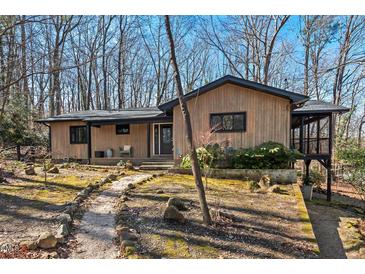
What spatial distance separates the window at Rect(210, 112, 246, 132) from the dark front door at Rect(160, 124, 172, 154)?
13.1 feet

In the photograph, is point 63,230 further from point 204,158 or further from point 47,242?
point 204,158

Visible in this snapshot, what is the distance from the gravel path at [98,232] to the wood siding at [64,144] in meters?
9.59

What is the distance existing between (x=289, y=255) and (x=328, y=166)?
9.03 meters

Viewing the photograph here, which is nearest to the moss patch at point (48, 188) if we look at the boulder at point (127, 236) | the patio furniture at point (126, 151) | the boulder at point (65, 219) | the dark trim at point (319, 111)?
the boulder at point (65, 219)

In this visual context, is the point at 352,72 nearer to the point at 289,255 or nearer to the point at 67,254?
the point at 289,255

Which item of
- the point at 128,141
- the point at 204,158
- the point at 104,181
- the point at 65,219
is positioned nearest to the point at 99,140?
the point at 128,141

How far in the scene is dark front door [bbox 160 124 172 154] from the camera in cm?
1445

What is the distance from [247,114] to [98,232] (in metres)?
8.41

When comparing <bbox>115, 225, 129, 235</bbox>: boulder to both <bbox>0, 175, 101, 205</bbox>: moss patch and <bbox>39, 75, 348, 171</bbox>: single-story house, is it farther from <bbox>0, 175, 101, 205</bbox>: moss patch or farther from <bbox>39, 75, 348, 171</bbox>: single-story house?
<bbox>39, 75, 348, 171</bbox>: single-story house

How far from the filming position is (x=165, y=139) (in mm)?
Answer: 14453

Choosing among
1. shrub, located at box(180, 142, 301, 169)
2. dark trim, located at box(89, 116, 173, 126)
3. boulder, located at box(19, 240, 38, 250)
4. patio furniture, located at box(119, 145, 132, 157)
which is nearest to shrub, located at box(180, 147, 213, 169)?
shrub, located at box(180, 142, 301, 169)

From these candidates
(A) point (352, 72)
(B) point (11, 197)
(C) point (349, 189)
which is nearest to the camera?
(B) point (11, 197)

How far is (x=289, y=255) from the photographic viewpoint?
3512 mm
